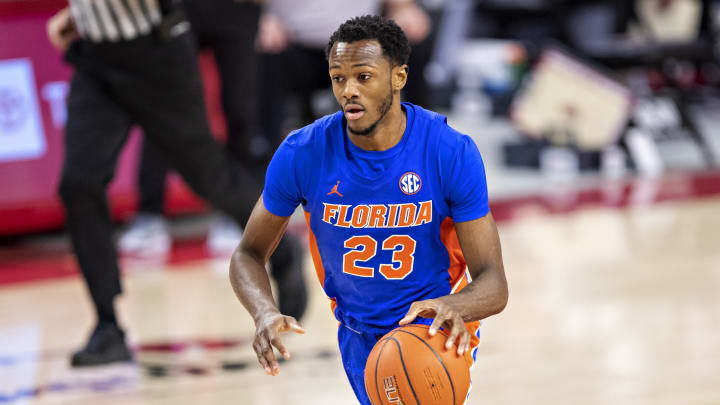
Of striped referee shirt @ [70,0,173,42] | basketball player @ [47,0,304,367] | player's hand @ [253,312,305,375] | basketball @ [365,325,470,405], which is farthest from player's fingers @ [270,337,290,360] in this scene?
striped referee shirt @ [70,0,173,42]

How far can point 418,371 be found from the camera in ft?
7.45

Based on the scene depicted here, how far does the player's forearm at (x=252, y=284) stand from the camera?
2.39 m

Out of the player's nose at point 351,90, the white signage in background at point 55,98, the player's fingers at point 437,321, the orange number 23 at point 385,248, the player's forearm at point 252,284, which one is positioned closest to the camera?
the player's fingers at point 437,321

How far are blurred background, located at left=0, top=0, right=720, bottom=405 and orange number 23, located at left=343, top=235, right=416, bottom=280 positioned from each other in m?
1.28

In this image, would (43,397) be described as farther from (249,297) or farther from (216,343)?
(249,297)

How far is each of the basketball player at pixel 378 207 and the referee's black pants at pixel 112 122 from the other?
1.52 meters

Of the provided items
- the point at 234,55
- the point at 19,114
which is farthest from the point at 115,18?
the point at 19,114

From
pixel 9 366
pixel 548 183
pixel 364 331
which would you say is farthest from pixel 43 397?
pixel 548 183

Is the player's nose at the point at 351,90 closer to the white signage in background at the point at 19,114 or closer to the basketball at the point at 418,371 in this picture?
the basketball at the point at 418,371

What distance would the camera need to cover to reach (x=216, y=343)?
14.7 feet

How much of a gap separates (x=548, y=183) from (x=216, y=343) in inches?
174

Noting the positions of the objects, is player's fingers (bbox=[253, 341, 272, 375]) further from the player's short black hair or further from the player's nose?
the player's short black hair

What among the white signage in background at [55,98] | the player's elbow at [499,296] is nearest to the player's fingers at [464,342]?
the player's elbow at [499,296]

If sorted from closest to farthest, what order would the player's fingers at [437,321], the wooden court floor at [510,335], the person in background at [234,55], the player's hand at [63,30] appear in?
the player's fingers at [437,321] → the wooden court floor at [510,335] → the player's hand at [63,30] → the person in background at [234,55]
